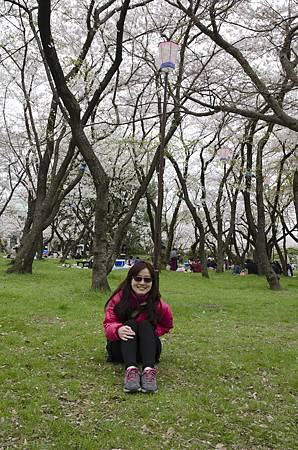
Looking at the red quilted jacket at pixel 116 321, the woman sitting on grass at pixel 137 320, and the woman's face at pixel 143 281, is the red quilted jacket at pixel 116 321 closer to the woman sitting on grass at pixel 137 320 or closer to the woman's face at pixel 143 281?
the woman sitting on grass at pixel 137 320

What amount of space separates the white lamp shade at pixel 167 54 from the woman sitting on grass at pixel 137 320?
345 cm

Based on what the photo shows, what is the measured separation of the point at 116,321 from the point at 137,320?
0.65 ft

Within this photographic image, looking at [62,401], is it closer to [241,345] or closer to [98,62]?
[241,345]

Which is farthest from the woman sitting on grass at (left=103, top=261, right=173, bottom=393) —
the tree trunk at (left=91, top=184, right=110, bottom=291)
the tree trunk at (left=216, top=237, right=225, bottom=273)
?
the tree trunk at (left=216, top=237, right=225, bottom=273)

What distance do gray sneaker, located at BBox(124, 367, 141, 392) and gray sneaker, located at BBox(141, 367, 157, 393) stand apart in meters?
0.05

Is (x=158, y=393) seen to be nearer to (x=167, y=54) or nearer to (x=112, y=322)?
(x=112, y=322)

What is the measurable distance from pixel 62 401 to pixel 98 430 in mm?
577

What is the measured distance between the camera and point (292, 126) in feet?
17.4

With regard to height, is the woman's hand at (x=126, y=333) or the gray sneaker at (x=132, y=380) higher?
the woman's hand at (x=126, y=333)

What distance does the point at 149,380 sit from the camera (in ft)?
12.0

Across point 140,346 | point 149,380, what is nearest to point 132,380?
point 149,380

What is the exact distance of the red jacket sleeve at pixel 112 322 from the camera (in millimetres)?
3996

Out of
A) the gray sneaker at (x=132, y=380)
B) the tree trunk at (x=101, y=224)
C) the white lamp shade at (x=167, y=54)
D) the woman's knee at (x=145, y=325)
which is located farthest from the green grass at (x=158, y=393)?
the white lamp shade at (x=167, y=54)

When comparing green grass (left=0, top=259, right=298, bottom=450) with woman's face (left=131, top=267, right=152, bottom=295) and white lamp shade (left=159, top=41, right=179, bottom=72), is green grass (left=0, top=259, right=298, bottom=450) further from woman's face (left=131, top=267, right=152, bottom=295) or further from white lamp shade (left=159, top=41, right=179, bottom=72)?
white lamp shade (left=159, top=41, right=179, bottom=72)
